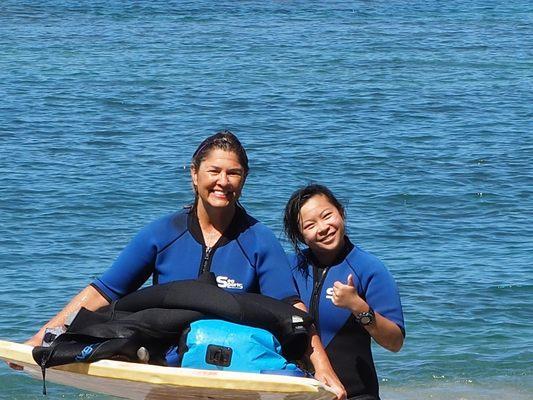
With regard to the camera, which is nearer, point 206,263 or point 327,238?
point 206,263

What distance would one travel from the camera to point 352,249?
5.32 m

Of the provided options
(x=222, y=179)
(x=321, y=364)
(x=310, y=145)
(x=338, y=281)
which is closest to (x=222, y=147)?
(x=222, y=179)

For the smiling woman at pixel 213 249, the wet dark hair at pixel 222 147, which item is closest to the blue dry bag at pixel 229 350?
the smiling woman at pixel 213 249

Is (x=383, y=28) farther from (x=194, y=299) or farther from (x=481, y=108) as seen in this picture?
(x=194, y=299)

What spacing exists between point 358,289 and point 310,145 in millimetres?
13649

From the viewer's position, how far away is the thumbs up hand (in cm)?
489

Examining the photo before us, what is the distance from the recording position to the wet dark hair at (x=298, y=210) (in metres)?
5.30

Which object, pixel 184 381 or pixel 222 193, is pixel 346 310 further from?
pixel 184 381

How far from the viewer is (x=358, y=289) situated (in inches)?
205

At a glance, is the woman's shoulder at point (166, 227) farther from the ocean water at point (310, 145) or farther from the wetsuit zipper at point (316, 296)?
the ocean water at point (310, 145)

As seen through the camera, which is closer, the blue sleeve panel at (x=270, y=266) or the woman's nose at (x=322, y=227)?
the blue sleeve panel at (x=270, y=266)

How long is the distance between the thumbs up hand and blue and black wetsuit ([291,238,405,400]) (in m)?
0.25

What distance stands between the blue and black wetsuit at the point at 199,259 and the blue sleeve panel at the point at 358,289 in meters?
0.18

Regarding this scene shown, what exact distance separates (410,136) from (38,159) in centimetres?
544
